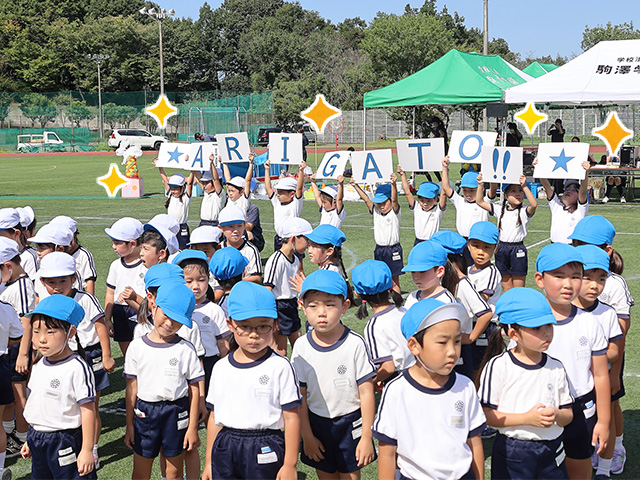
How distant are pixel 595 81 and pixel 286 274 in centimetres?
1546

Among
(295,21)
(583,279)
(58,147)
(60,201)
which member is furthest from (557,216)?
(295,21)

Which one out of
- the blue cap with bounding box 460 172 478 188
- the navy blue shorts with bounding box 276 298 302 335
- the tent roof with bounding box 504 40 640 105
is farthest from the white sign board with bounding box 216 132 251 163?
the tent roof with bounding box 504 40 640 105

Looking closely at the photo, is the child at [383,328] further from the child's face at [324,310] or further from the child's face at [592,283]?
the child's face at [592,283]

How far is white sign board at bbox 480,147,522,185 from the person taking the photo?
919 centimetres

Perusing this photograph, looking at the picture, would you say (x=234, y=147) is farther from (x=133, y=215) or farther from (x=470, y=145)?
(x=133, y=215)

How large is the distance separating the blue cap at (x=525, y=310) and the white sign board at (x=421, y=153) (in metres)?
6.70

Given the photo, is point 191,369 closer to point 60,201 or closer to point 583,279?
point 583,279

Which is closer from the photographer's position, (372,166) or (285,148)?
(372,166)

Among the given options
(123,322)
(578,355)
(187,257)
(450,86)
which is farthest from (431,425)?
(450,86)

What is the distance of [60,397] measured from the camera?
4.33 m

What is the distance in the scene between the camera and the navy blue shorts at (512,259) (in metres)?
9.42

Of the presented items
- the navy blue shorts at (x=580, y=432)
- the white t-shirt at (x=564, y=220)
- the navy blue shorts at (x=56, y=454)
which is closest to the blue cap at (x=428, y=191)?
the white t-shirt at (x=564, y=220)

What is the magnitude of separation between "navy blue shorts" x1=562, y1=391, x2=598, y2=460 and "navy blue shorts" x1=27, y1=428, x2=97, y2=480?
9.65 ft

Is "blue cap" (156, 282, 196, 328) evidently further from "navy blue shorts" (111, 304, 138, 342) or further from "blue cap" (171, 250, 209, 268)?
"navy blue shorts" (111, 304, 138, 342)
